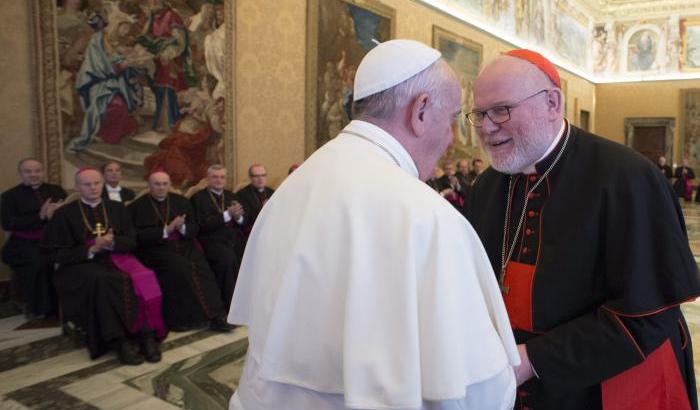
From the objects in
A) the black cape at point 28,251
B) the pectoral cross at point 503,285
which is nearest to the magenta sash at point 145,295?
the black cape at point 28,251

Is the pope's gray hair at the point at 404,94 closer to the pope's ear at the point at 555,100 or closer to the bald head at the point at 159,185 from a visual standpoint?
the pope's ear at the point at 555,100

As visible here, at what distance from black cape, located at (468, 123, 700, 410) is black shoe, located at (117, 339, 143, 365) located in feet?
11.2

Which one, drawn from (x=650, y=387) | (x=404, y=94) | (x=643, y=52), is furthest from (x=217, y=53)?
(x=643, y=52)

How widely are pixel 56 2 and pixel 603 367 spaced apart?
621cm

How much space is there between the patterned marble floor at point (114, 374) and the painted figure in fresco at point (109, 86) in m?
2.31

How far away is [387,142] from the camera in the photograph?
1.34 meters

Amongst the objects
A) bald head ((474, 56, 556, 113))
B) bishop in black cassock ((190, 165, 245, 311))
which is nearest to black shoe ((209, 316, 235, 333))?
bishop in black cassock ((190, 165, 245, 311))

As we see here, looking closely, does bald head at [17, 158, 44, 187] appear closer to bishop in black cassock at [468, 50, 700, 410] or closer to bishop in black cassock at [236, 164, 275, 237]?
bishop in black cassock at [236, 164, 275, 237]

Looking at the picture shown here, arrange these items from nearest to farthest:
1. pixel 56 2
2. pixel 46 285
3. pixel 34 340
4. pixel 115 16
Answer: pixel 34 340
pixel 46 285
pixel 56 2
pixel 115 16

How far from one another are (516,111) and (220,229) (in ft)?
16.6

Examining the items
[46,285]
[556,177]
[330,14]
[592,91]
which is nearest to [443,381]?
[556,177]

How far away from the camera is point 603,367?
65.0 inches

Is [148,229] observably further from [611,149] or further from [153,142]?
[611,149]

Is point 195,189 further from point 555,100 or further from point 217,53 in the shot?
point 555,100
